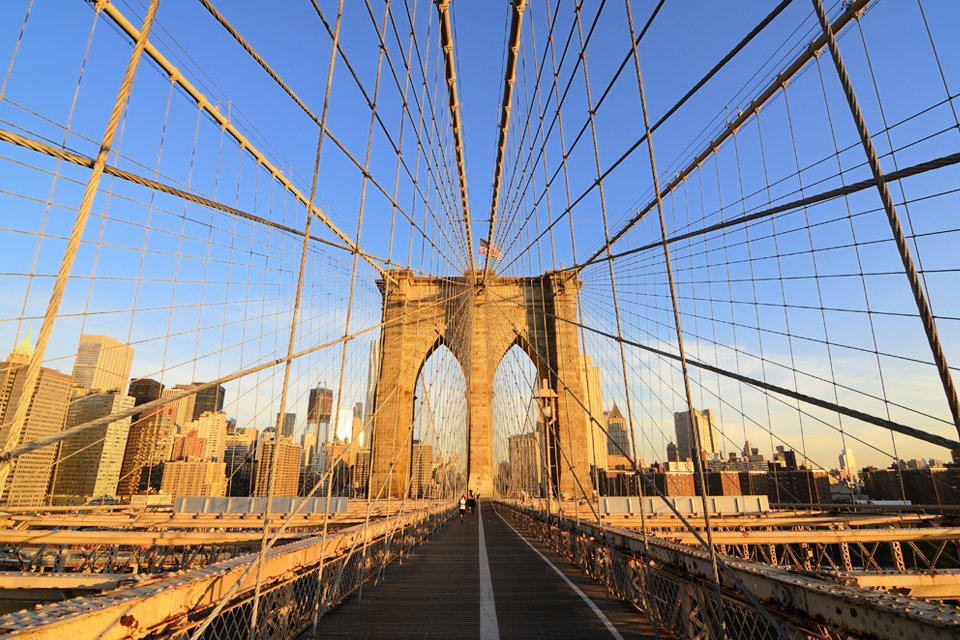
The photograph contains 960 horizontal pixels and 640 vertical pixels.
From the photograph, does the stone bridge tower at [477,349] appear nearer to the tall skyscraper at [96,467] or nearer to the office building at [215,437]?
the office building at [215,437]

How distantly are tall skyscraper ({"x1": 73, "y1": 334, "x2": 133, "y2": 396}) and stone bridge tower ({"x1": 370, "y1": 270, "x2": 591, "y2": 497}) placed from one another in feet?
61.1

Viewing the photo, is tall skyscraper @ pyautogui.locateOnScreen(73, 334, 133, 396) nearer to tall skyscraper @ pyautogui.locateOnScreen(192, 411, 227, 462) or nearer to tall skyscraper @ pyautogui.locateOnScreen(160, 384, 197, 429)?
tall skyscraper @ pyautogui.locateOnScreen(160, 384, 197, 429)

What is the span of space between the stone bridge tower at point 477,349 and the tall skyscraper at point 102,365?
18616 millimetres

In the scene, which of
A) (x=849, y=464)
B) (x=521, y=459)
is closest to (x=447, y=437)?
(x=521, y=459)

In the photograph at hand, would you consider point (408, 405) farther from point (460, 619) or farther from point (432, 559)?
point (460, 619)

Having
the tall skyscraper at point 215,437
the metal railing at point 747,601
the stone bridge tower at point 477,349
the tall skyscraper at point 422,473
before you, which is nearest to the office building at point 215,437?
the tall skyscraper at point 215,437

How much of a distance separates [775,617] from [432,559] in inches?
244

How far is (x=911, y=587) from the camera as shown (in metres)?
2.86

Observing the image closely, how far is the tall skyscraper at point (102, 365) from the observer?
583cm

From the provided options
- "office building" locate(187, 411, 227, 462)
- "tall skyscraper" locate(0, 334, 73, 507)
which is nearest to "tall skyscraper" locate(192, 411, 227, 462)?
"office building" locate(187, 411, 227, 462)

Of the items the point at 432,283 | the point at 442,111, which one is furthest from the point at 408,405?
the point at 442,111

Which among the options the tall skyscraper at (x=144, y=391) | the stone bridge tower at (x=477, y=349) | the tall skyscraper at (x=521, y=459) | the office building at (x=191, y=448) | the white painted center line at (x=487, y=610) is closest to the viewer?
the white painted center line at (x=487, y=610)

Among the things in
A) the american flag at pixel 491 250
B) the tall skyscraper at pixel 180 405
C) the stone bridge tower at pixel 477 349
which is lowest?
the tall skyscraper at pixel 180 405

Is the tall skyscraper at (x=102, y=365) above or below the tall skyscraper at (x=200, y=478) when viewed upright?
above
